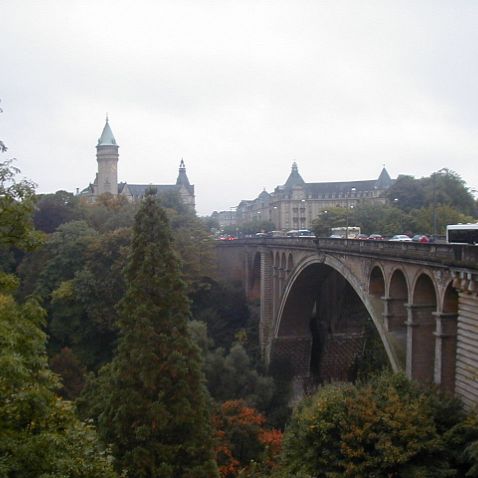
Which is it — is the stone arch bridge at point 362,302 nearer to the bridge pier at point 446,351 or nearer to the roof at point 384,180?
the bridge pier at point 446,351

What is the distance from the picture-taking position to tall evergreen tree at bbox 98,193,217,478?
62.7ft

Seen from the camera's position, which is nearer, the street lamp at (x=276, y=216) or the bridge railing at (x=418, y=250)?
the bridge railing at (x=418, y=250)

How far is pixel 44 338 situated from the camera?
32.9ft

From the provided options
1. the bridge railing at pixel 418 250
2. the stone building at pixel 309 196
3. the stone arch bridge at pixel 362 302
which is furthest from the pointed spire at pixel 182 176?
the bridge railing at pixel 418 250

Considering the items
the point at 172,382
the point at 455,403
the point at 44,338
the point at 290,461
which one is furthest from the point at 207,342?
the point at 44,338

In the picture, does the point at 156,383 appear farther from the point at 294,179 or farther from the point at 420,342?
the point at 294,179

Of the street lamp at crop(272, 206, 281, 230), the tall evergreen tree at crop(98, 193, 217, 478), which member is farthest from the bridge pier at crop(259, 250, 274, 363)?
the street lamp at crop(272, 206, 281, 230)

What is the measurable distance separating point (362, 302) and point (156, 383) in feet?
58.8

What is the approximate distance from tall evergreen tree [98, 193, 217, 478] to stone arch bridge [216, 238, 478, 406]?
7.55 metres

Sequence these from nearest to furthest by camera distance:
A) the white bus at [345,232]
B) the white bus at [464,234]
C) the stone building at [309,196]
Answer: the white bus at [464,234]
the white bus at [345,232]
the stone building at [309,196]

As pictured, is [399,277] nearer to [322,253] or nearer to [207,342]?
[322,253]

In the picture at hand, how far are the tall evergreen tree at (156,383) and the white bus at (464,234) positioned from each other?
10.1 meters

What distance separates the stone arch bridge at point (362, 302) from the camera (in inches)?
667

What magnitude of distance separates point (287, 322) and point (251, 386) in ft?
32.6
